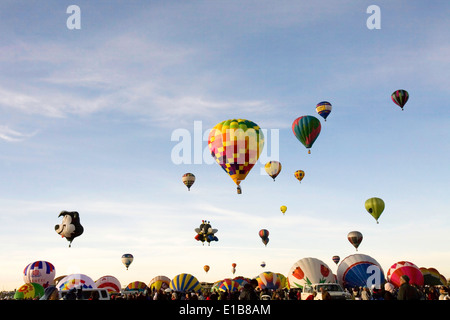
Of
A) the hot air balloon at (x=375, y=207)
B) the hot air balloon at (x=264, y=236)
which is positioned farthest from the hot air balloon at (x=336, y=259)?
the hot air balloon at (x=375, y=207)

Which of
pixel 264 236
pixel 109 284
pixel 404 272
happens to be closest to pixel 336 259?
pixel 264 236

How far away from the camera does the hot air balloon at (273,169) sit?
54.8 m

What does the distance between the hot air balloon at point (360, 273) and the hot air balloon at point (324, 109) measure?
17.4 m

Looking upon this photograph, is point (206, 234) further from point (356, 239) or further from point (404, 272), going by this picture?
point (404, 272)

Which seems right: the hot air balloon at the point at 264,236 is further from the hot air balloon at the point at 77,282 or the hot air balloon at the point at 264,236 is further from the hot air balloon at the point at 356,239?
the hot air balloon at the point at 77,282

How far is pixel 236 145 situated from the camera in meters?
36.9

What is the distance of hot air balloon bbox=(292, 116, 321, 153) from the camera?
45.8 metres

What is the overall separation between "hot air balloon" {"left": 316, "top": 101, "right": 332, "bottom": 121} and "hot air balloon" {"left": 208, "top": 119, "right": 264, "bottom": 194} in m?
13.3

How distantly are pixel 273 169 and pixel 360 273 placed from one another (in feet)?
68.6

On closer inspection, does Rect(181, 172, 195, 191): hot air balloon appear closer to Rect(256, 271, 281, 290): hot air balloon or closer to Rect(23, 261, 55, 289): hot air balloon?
Rect(256, 271, 281, 290): hot air balloon

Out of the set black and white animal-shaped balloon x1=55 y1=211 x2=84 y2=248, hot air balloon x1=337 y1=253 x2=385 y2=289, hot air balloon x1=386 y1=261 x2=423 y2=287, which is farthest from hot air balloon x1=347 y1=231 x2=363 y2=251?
black and white animal-shaped balloon x1=55 y1=211 x2=84 y2=248
